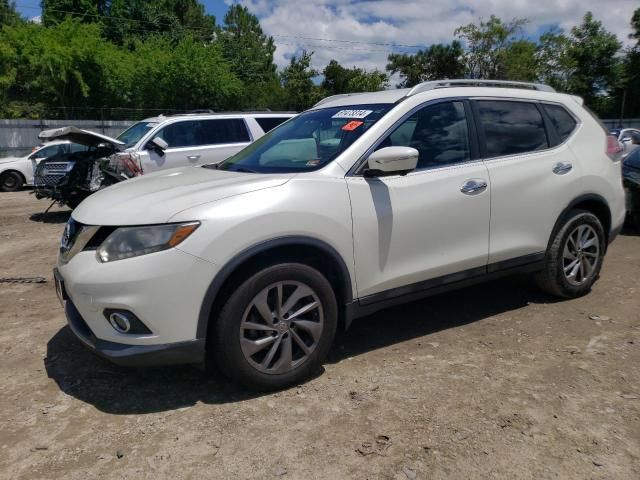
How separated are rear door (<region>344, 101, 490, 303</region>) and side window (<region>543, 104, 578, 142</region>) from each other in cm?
100

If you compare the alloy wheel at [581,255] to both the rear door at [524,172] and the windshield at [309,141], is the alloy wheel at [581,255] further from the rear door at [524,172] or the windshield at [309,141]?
the windshield at [309,141]

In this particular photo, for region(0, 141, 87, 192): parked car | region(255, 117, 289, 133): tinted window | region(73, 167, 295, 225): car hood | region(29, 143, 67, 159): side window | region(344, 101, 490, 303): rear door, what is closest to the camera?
region(73, 167, 295, 225): car hood

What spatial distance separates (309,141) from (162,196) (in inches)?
48.9

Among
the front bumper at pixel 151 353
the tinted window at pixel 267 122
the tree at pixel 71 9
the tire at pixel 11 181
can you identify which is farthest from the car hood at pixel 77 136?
the tree at pixel 71 9

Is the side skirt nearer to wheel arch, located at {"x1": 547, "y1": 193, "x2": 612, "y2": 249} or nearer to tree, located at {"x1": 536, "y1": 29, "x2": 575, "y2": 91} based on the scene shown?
wheel arch, located at {"x1": 547, "y1": 193, "x2": 612, "y2": 249}

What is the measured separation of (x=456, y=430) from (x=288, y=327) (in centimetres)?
107

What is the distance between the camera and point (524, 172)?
13.6ft

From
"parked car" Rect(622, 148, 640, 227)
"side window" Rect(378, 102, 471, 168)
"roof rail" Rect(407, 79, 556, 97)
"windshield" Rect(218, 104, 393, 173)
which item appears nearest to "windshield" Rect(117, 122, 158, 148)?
"windshield" Rect(218, 104, 393, 173)

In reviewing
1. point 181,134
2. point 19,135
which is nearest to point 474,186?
point 181,134

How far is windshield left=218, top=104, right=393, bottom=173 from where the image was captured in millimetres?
3580

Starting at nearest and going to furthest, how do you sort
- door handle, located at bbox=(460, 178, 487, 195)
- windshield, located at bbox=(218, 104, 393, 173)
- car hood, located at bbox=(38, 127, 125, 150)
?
windshield, located at bbox=(218, 104, 393, 173) < door handle, located at bbox=(460, 178, 487, 195) < car hood, located at bbox=(38, 127, 125, 150)

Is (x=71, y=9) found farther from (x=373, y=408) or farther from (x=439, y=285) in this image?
(x=373, y=408)

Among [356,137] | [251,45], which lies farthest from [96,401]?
[251,45]

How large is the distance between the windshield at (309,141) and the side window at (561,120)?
1.66 m
